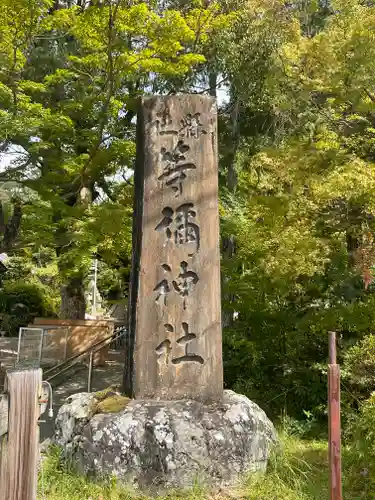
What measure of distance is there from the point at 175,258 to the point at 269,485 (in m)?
2.54

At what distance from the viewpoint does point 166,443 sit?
15.7 ft

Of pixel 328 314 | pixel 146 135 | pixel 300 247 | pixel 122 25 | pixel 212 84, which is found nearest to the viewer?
pixel 146 135

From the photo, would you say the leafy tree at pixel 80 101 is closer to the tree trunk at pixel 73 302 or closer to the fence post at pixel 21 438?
the tree trunk at pixel 73 302

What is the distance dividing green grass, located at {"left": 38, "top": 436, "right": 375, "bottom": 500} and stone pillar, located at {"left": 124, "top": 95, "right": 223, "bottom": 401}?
1.01m

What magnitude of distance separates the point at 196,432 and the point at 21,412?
2752 mm

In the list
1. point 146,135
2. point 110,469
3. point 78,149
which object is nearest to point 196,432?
point 110,469

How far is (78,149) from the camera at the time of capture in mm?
11391

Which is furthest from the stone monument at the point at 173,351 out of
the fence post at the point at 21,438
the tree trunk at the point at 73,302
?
the tree trunk at the point at 73,302

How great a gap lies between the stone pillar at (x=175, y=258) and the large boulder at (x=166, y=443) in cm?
35

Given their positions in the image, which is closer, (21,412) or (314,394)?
(21,412)

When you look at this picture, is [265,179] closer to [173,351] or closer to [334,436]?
[173,351]

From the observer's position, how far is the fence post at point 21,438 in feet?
8.05

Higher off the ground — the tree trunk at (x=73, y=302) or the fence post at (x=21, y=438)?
the tree trunk at (x=73, y=302)

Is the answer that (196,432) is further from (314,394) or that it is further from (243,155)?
(243,155)
